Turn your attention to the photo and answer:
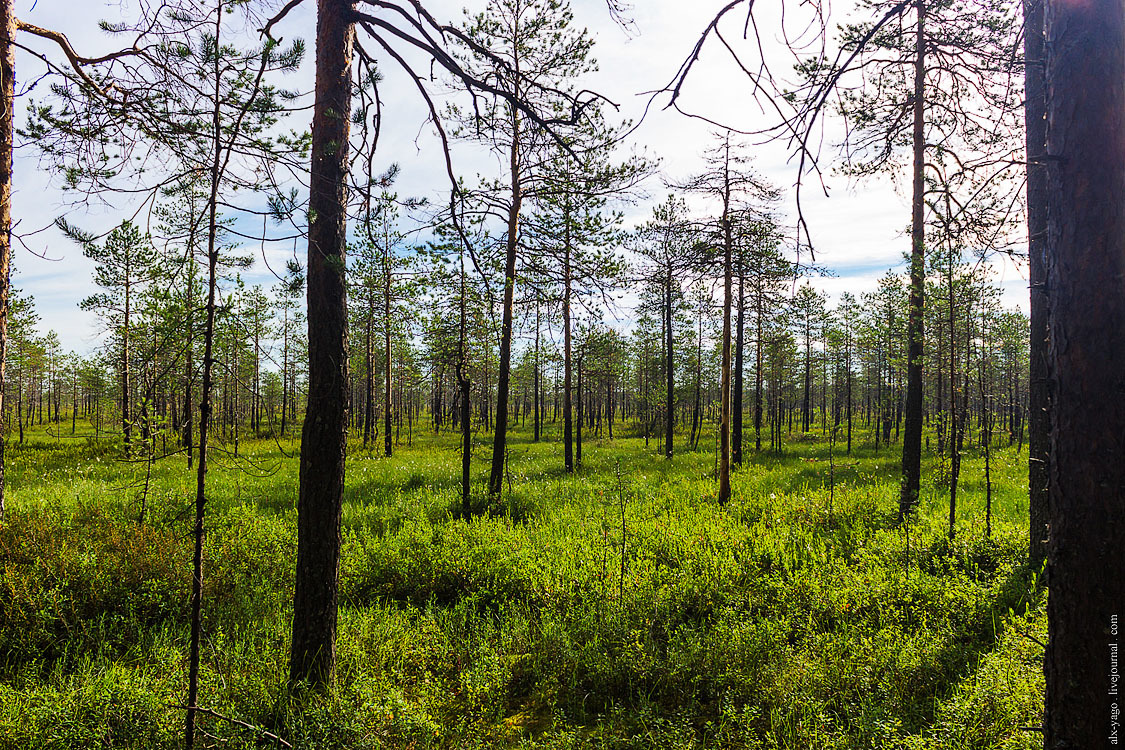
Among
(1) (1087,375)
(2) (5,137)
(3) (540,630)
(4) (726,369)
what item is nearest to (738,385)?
(4) (726,369)

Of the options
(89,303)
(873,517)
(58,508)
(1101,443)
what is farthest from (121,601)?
(89,303)

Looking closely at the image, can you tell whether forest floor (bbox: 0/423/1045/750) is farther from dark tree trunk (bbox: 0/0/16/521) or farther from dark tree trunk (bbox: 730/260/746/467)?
dark tree trunk (bbox: 730/260/746/467)

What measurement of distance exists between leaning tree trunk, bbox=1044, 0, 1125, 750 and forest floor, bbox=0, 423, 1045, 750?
2.24 m

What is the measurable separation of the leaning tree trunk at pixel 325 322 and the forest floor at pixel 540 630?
450 millimetres

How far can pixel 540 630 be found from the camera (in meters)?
5.20

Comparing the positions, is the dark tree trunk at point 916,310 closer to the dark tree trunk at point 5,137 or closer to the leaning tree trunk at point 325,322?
the leaning tree trunk at point 325,322

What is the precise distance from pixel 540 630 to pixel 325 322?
4098 millimetres

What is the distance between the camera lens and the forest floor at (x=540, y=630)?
3588mm

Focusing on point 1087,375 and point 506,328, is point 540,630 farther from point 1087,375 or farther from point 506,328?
point 506,328

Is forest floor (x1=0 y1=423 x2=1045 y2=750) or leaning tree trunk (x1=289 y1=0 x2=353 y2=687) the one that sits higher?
leaning tree trunk (x1=289 y1=0 x2=353 y2=687)

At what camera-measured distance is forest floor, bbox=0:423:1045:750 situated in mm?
3588

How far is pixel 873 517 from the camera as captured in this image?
30.6ft

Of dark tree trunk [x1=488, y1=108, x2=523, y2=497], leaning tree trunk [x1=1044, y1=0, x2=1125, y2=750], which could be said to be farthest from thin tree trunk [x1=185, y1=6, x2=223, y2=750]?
dark tree trunk [x1=488, y1=108, x2=523, y2=497]

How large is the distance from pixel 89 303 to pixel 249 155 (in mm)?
25436
